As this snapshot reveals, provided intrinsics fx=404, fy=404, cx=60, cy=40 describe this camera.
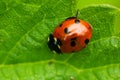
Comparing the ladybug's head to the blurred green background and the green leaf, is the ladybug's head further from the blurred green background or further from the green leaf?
the blurred green background

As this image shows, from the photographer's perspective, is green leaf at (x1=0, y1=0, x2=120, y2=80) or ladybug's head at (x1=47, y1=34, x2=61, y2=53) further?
ladybug's head at (x1=47, y1=34, x2=61, y2=53)

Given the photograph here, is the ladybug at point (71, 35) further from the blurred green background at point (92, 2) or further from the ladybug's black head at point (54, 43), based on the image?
the blurred green background at point (92, 2)

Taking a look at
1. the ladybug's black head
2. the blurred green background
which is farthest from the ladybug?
the blurred green background

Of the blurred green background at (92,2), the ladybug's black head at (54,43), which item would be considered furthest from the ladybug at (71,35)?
the blurred green background at (92,2)

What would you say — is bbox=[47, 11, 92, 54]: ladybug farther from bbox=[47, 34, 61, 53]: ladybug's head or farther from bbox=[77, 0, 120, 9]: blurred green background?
bbox=[77, 0, 120, 9]: blurred green background

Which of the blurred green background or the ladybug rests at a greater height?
the blurred green background

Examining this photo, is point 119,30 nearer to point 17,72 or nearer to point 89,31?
point 89,31

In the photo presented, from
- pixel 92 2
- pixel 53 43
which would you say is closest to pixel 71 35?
pixel 53 43

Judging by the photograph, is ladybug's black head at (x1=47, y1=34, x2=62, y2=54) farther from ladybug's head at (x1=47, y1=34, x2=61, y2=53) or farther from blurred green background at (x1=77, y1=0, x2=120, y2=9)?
blurred green background at (x1=77, y1=0, x2=120, y2=9)

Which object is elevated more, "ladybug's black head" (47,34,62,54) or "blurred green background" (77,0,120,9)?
"blurred green background" (77,0,120,9)
